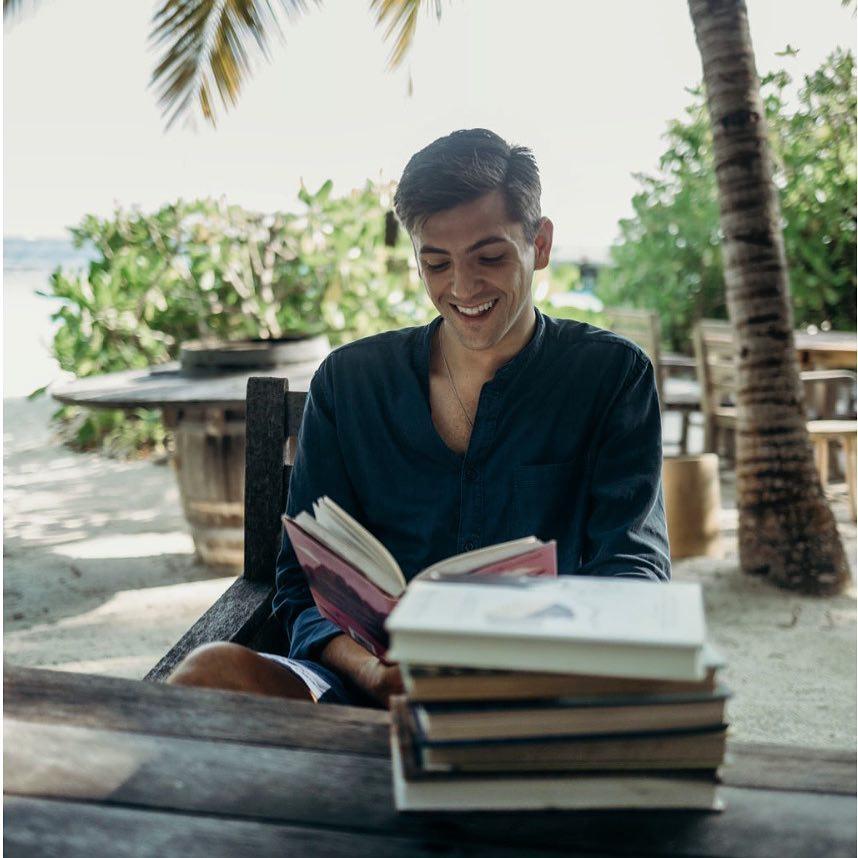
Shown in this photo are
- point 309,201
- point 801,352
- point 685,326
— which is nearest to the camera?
point 801,352

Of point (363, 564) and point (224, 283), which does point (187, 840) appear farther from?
point (224, 283)

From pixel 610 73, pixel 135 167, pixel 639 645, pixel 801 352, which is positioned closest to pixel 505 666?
pixel 639 645

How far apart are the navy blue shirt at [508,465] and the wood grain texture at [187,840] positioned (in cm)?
73

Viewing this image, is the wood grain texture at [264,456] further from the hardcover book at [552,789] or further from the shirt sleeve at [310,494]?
the hardcover book at [552,789]

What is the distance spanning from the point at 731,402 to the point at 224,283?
3533 millimetres

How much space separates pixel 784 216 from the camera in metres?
8.16

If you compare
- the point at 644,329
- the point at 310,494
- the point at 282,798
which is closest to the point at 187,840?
the point at 282,798

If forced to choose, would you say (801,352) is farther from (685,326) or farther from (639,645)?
(639,645)

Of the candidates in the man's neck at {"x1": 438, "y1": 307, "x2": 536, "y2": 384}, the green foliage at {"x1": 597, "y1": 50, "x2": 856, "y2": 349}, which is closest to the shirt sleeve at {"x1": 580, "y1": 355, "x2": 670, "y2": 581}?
the man's neck at {"x1": 438, "y1": 307, "x2": 536, "y2": 384}

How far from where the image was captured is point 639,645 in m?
0.87

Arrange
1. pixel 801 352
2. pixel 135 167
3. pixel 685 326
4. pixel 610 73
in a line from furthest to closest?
1. pixel 135 167
2. pixel 610 73
3. pixel 685 326
4. pixel 801 352

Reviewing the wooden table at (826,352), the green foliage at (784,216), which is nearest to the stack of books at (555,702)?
the wooden table at (826,352)

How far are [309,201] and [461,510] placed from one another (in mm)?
5421

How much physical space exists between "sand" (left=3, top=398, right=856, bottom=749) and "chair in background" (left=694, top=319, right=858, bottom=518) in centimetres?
32
